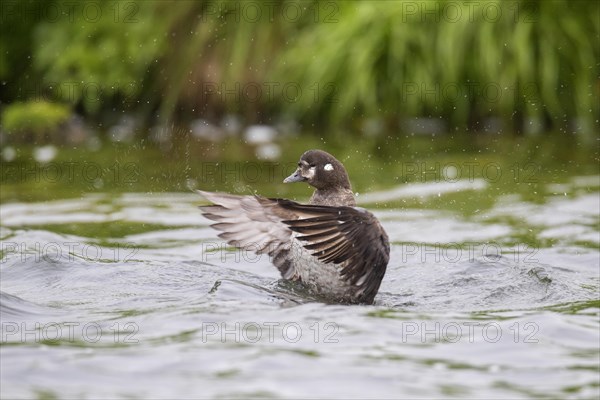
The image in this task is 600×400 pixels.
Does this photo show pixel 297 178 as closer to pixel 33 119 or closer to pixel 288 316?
pixel 288 316

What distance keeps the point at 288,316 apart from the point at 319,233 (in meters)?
0.49

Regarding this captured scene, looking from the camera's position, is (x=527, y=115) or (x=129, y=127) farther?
(x=129, y=127)

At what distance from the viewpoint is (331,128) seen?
1320 cm

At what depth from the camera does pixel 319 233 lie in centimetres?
553

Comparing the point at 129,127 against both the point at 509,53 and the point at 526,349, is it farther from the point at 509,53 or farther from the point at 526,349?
the point at 526,349

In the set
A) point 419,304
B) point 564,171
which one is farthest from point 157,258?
point 564,171

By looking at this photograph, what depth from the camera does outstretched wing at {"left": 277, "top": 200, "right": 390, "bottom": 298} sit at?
18.0 feet

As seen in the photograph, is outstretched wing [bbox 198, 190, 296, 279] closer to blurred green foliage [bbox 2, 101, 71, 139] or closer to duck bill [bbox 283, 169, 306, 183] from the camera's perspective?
duck bill [bbox 283, 169, 306, 183]

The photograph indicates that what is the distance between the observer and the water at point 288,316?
4270mm

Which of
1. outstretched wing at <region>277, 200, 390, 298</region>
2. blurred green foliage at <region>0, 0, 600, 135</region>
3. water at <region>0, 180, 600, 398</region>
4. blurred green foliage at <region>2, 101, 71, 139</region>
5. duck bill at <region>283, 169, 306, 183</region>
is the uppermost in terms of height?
blurred green foliage at <region>0, 0, 600, 135</region>

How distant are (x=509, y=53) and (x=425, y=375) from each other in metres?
8.53

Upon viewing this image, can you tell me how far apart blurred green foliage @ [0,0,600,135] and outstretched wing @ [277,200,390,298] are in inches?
267

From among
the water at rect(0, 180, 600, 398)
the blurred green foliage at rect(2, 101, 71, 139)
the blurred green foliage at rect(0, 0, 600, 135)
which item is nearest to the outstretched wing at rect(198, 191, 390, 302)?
the water at rect(0, 180, 600, 398)

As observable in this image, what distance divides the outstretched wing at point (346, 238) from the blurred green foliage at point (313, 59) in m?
6.79
